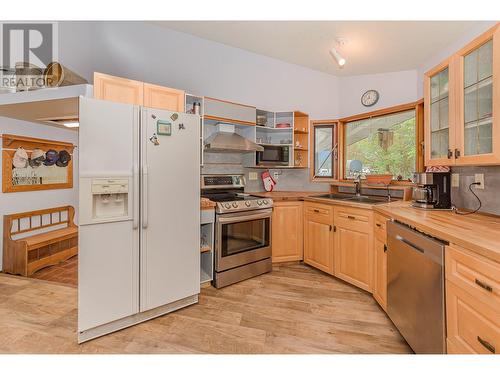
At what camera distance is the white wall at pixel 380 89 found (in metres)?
3.28

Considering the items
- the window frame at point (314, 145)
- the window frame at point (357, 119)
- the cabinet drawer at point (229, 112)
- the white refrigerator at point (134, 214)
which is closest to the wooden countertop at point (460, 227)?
the window frame at point (357, 119)

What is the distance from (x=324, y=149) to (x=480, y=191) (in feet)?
6.72

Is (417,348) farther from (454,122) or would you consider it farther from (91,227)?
(91,227)

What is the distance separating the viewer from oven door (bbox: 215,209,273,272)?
8.85 ft

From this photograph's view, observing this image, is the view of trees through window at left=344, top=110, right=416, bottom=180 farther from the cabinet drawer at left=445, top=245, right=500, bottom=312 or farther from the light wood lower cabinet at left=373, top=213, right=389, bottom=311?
the cabinet drawer at left=445, top=245, right=500, bottom=312

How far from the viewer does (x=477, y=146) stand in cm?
170

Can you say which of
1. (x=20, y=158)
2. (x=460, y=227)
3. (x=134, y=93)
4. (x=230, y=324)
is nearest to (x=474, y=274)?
(x=460, y=227)

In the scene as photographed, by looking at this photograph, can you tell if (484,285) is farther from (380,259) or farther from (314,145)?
(314,145)

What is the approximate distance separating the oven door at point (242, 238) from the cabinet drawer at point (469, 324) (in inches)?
74.2

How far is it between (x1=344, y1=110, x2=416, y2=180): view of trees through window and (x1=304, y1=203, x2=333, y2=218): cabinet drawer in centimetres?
91

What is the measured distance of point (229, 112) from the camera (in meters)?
3.20

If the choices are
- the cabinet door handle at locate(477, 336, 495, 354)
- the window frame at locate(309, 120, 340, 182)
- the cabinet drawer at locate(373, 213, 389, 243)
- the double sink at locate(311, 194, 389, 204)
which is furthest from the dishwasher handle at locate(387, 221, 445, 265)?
the window frame at locate(309, 120, 340, 182)
